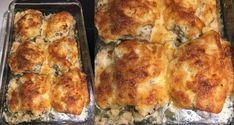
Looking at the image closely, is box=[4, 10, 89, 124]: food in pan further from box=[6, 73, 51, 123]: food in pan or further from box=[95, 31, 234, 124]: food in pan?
box=[95, 31, 234, 124]: food in pan

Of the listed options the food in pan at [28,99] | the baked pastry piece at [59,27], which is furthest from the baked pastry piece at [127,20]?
the food in pan at [28,99]

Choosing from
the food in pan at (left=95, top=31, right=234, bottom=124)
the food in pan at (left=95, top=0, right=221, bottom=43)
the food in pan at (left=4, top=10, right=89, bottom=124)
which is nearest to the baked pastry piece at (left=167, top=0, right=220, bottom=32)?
the food in pan at (left=95, top=0, right=221, bottom=43)

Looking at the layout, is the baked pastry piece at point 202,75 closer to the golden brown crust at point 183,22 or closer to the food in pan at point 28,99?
the golden brown crust at point 183,22

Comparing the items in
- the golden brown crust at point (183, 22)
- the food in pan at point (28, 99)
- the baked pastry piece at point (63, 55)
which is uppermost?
the golden brown crust at point (183, 22)

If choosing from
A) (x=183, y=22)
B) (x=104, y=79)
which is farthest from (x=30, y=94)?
(x=183, y=22)

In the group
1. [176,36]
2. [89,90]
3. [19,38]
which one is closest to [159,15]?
[176,36]

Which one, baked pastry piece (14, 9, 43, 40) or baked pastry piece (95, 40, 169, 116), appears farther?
baked pastry piece (14, 9, 43, 40)

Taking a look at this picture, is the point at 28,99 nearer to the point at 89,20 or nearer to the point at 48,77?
the point at 48,77

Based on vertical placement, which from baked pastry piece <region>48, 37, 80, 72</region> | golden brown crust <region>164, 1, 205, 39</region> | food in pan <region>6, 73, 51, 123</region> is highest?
golden brown crust <region>164, 1, 205, 39</region>
